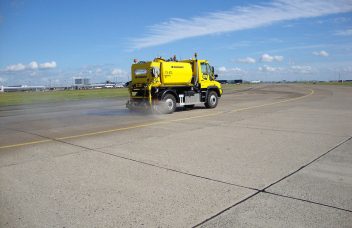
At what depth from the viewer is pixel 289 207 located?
169 inches

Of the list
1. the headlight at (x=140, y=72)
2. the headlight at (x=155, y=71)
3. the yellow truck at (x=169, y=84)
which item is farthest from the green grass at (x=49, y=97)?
the headlight at (x=155, y=71)

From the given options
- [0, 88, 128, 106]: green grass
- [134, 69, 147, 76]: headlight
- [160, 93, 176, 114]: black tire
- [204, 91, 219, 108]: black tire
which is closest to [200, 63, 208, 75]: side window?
[204, 91, 219, 108]: black tire

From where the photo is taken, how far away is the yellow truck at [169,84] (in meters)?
16.0

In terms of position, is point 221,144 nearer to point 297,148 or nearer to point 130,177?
point 297,148

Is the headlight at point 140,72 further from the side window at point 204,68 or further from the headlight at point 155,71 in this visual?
the side window at point 204,68

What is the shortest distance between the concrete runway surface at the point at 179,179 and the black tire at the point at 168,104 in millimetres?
5965

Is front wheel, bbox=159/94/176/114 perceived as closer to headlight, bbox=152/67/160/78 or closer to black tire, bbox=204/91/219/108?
headlight, bbox=152/67/160/78

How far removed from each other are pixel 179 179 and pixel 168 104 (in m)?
10.8

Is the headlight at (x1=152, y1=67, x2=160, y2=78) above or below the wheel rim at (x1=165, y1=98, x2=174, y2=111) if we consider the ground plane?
above

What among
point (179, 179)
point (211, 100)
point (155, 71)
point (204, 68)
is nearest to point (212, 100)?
point (211, 100)

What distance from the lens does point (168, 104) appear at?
16250 mm

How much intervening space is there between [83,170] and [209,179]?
240 cm

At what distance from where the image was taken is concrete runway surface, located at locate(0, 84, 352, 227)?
4.09 metres

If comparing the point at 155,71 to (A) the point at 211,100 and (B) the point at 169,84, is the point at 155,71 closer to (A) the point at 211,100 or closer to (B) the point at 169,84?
(B) the point at 169,84
